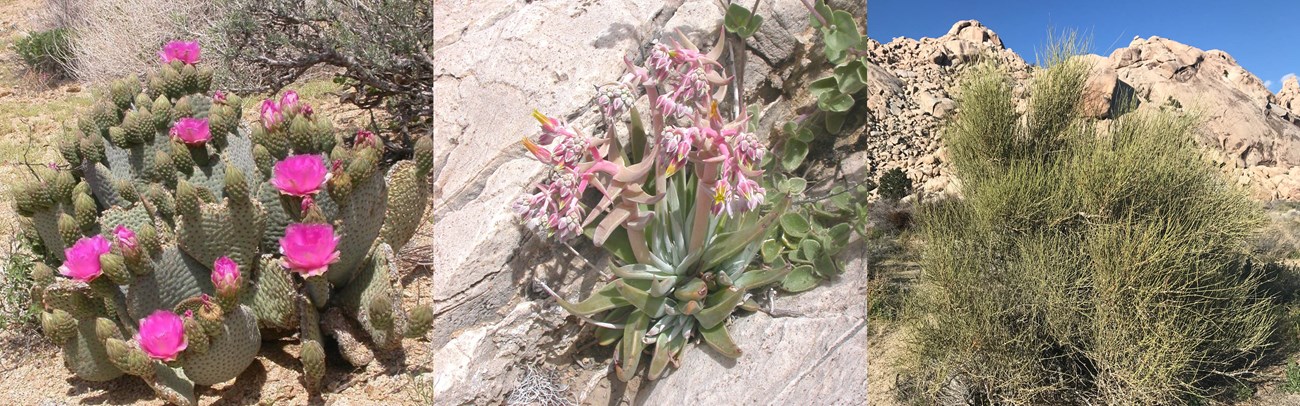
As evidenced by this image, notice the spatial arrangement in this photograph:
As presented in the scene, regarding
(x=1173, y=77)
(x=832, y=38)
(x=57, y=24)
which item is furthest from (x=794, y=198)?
(x=57, y=24)

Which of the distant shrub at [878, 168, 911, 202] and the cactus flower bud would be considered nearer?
the cactus flower bud

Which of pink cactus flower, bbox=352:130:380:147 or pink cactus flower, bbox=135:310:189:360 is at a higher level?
pink cactus flower, bbox=352:130:380:147

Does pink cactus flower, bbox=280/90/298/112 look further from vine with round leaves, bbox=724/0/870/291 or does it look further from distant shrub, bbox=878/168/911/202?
distant shrub, bbox=878/168/911/202

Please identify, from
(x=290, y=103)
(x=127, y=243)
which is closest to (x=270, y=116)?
(x=290, y=103)

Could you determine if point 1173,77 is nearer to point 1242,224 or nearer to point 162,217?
point 1242,224

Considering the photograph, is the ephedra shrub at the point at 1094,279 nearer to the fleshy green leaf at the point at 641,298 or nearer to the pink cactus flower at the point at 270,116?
the fleshy green leaf at the point at 641,298

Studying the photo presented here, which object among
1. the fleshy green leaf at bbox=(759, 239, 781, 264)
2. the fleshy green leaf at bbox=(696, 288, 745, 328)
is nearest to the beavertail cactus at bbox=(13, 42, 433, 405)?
the fleshy green leaf at bbox=(696, 288, 745, 328)

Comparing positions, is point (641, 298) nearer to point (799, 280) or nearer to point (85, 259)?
point (799, 280)
